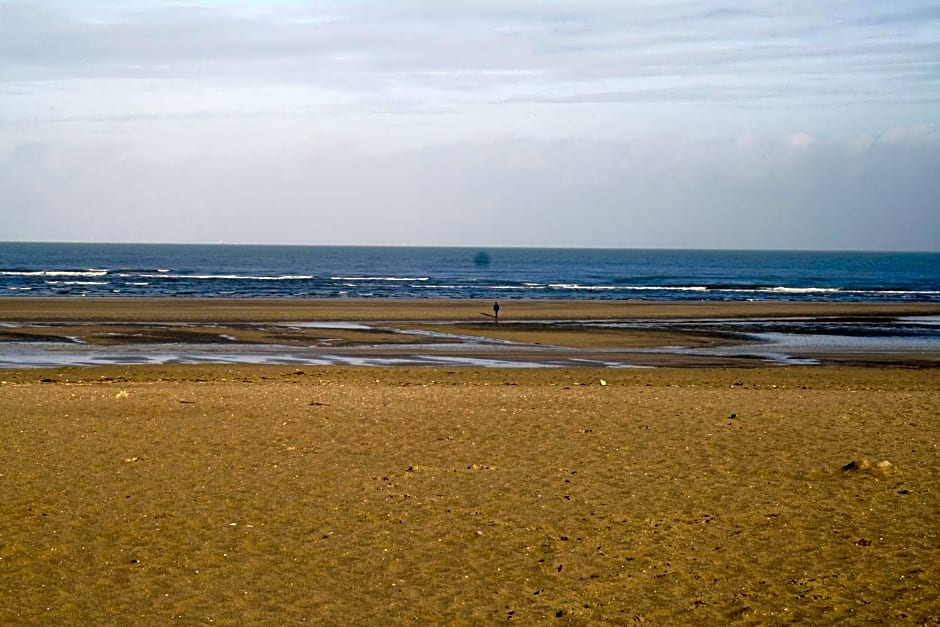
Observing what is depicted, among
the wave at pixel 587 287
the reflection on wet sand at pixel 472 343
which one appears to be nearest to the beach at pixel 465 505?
the reflection on wet sand at pixel 472 343

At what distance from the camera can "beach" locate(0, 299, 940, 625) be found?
7.14 m

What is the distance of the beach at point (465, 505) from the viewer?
7.14 metres

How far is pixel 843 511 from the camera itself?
9.47m

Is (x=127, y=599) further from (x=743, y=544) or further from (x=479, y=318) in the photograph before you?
(x=479, y=318)

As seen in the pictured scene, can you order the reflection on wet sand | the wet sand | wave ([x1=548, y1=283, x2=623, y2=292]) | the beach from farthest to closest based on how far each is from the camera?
wave ([x1=548, y1=283, x2=623, y2=292]), the wet sand, the reflection on wet sand, the beach

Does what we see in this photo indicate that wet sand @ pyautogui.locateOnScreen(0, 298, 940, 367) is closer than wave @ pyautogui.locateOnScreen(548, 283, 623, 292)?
Yes

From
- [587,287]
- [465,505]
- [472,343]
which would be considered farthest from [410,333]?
[587,287]

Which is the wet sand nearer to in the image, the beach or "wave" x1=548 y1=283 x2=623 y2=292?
the beach

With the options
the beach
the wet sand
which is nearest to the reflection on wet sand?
the wet sand

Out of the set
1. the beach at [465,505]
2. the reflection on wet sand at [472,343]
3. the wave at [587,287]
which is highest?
the wave at [587,287]

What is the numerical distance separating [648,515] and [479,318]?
32431 mm

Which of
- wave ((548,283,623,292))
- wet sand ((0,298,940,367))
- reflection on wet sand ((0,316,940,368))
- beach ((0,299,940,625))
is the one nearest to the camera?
beach ((0,299,940,625))

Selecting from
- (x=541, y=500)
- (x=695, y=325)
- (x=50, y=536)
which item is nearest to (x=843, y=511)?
(x=541, y=500)

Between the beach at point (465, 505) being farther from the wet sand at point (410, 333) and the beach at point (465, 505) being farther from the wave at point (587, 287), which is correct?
the wave at point (587, 287)
